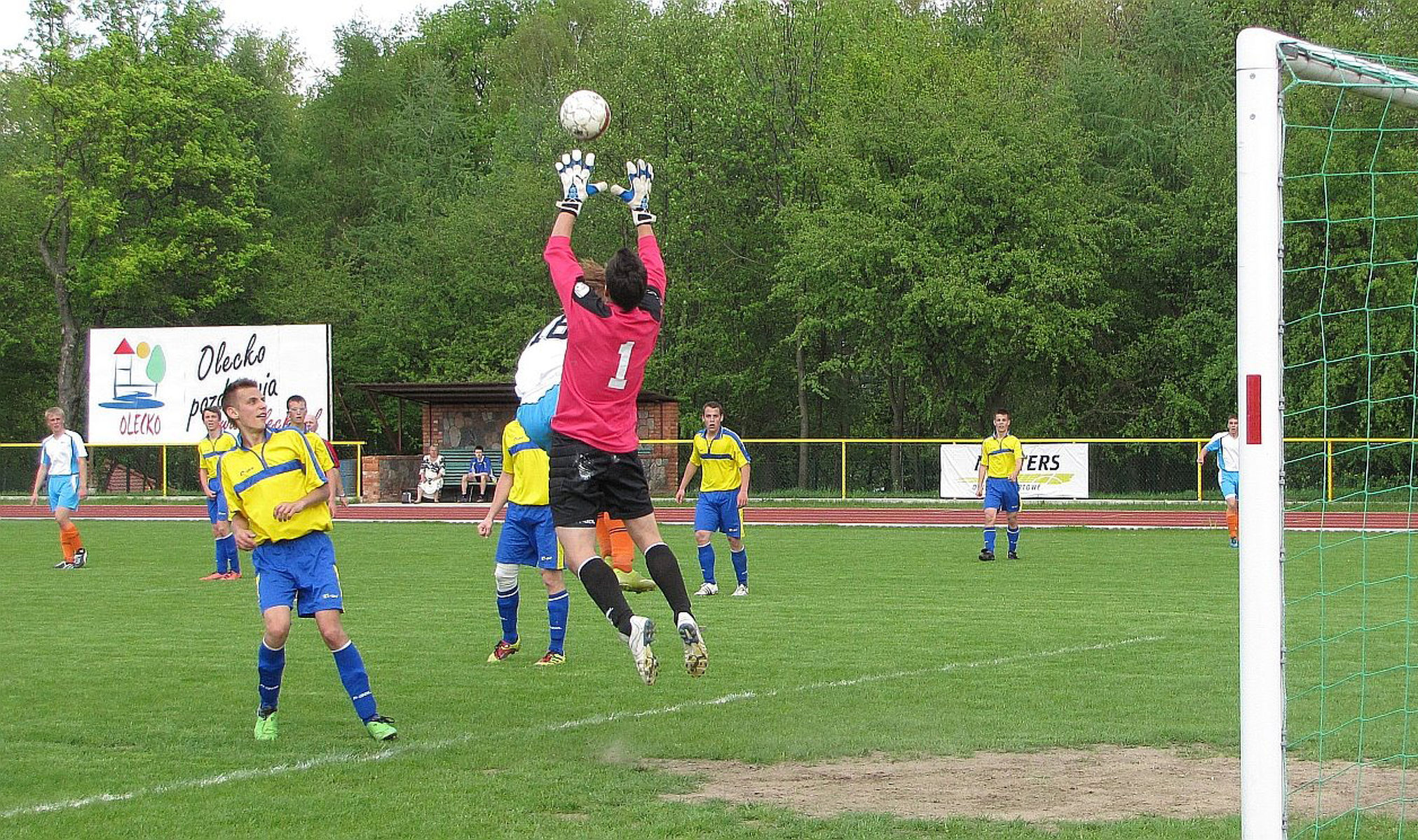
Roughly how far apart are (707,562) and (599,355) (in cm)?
823

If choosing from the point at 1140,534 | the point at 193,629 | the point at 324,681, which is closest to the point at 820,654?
the point at 324,681

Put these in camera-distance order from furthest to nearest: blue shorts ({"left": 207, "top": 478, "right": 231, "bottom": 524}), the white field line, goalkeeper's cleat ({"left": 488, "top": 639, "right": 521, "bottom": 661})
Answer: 1. blue shorts ({"left": 207, "top": 478, "right": 231, "bottom": 524})
2. goalkeeper's cleat ({"left": 488, "top": 639, "right": 521, "bottom": 661})
3. the white field line

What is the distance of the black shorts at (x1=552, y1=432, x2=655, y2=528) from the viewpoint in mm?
7230

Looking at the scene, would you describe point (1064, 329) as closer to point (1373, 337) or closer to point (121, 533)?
point (1373, 337)

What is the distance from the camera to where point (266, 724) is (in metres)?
7.51

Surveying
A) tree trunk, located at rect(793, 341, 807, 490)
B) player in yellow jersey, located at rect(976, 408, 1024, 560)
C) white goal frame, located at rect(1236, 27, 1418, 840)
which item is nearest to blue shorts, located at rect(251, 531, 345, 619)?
white goal frame, located at rect(1236, 27, 1418, 840)

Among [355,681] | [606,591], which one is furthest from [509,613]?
[606,591]

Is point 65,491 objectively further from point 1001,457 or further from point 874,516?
point 874,516

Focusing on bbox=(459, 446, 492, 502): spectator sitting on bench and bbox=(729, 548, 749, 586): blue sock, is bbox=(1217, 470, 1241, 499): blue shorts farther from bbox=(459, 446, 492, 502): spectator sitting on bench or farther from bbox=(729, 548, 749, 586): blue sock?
bbox=(459, 446, 492, 502): spectator sitting on bench

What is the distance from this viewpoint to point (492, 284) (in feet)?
156

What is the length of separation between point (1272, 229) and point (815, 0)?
4069cm

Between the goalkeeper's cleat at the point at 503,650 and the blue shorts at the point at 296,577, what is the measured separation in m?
2.95

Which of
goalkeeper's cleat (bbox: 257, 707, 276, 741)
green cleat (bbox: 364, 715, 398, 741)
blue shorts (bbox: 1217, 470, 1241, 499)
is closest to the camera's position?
green cleat (bbox: 364, 715, 398, 741)

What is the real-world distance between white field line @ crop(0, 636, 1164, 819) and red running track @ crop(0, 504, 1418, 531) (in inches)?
707
